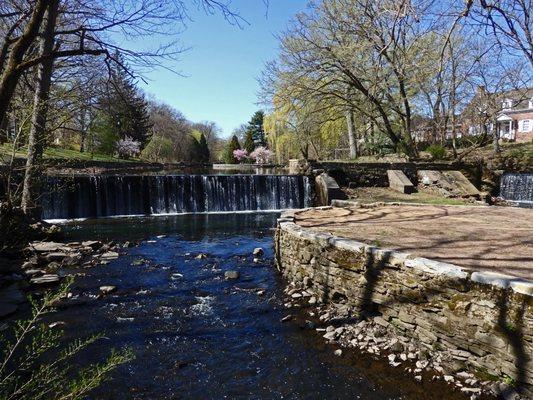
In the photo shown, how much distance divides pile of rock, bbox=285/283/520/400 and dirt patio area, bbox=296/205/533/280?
3.35ft

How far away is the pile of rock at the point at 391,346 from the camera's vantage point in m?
3.78

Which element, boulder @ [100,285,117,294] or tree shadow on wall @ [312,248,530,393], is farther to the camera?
boulder @ [100,285,117,294]

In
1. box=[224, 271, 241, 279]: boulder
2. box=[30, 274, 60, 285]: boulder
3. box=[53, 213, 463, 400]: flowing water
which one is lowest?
box=[53, 213, 463, 400]: flowing water

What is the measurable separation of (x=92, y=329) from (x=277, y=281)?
309 cm

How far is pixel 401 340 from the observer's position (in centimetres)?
461

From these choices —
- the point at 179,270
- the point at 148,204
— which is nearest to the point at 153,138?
the point at 148,204

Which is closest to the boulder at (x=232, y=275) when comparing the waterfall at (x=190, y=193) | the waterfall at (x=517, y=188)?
the waterfall at (x=190, y=193)

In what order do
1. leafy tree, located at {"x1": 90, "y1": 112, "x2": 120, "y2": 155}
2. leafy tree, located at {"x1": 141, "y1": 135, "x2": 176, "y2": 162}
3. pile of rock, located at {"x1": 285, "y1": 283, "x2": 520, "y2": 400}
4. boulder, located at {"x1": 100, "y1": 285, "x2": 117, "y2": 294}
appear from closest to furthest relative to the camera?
1. pile of rock, located at {"x1": 285, "y1": 283, "x2": 520, "y2": 400}
2. boulder, located at {"x1": 100, "y1": 285, "x2": 117, "y2": 294}
3. leafy tree, located at {"x1": 90, "y1": 112, "x2": 120, "y2": 155}
4. leafy tree, located at {"x1": 141, "y1": 135, "x2": 176, "y2": 162}

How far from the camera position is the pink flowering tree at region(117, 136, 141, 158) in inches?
1500

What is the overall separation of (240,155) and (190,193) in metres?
36.9

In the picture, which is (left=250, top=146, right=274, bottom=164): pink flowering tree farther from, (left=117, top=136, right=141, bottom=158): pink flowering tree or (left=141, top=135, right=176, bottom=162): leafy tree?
(left=117, top=136, right=141, bottom=158): pink flowering tree

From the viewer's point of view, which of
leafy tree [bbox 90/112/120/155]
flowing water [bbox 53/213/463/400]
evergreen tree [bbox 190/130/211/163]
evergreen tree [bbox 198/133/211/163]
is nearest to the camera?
flowing water [bbox 53/213/463/400]

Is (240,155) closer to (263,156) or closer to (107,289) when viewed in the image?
(263,156)

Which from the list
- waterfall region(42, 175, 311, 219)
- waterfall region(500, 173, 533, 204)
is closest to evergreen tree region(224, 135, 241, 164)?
waterfall region(42, 175, 311, 219)
